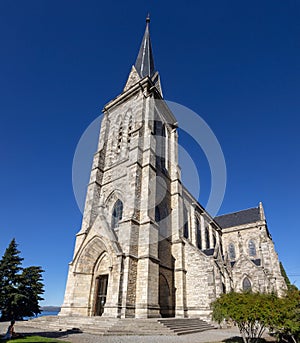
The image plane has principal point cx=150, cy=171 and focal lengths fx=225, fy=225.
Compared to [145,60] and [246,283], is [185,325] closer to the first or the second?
[246,283]

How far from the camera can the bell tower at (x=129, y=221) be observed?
14133 mm

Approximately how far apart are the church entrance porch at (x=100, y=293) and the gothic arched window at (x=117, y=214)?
3.87 m

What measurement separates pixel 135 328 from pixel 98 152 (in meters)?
16.2

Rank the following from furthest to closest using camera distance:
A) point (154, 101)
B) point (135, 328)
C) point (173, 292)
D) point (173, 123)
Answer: point (173, 123) < point (154, 101) < point (173, 292) < point (135, 328)

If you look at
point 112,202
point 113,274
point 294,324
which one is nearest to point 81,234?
point 112,202

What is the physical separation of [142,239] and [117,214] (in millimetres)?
3949

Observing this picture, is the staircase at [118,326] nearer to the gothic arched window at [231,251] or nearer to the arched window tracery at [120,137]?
the arched window tracery at [120,137]

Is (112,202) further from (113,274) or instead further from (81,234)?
(113,274)

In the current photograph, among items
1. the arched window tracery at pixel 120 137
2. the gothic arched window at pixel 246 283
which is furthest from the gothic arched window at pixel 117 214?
the gothic arched window at pixel 246 283

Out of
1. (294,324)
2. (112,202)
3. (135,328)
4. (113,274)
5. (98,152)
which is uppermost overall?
(98,152)

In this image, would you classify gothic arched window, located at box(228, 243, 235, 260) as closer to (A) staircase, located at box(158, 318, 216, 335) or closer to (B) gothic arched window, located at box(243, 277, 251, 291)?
(B) gothic arched window, located at box(243, 277, 251, 291)

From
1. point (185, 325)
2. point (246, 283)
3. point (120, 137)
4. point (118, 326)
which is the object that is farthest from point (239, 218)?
point (118, 326)

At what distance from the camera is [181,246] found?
19.3 meters

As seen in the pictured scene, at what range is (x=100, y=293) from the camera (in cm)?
1631
